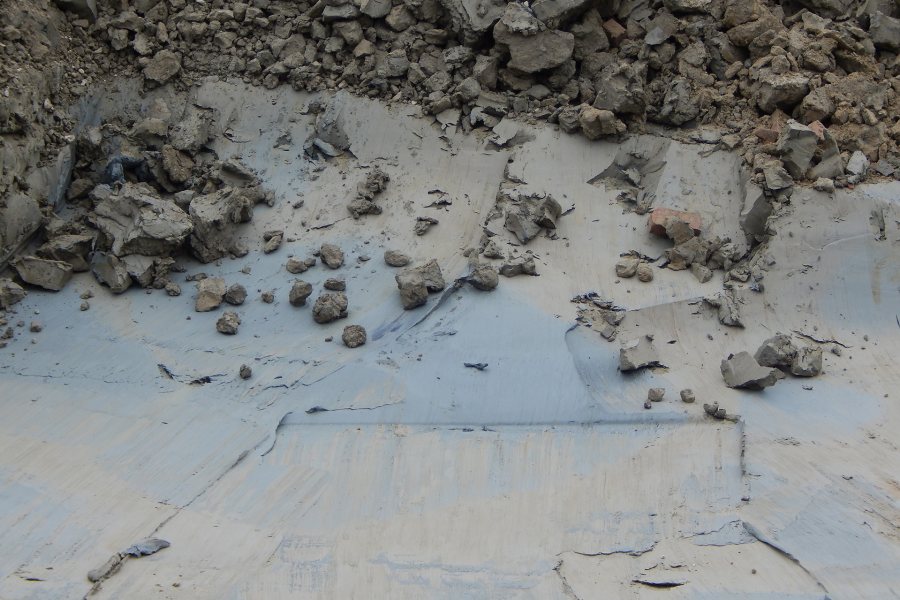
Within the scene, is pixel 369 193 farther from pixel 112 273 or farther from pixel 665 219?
pixel 665 219

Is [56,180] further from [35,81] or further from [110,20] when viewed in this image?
[110,20]

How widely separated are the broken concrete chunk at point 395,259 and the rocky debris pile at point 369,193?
329 millimetres

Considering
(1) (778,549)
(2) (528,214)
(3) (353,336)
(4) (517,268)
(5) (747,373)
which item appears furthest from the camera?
(2) (528,214)

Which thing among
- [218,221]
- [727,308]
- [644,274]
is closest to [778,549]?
[727,308]

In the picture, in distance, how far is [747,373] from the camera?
11.7 ft

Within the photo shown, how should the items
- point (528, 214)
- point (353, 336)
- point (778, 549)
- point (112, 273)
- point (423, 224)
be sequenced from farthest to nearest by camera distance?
1. point (423, 224)
2. point (528, 214)
3. point (112, 273)
4. point (353, 336)
5. point (778, 549)

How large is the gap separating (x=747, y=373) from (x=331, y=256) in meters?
1.87

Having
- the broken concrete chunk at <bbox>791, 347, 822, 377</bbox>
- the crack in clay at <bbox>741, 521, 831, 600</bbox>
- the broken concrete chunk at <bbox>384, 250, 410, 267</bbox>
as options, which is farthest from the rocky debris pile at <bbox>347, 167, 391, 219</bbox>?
the crack in clay at <bbox>741, 521, 831, 600</bbox>

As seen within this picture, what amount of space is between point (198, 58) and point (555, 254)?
226 centimetres

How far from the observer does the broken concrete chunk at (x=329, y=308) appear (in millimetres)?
3906

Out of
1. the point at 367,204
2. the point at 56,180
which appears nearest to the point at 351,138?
the point at 367,204

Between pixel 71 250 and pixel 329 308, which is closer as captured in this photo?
pixel 329 308

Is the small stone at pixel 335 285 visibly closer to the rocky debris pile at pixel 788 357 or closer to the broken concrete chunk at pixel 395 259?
the broken concrete chunk at pixel 395 259

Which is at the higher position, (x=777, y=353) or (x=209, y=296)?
(x=209, y=296)
